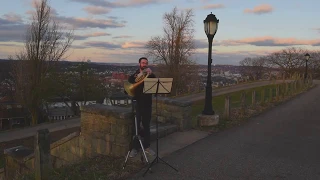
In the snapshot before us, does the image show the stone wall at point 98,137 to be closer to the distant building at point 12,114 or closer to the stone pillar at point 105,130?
the stone pillar at point 105,130

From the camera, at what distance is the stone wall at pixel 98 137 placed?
6500 millimetres

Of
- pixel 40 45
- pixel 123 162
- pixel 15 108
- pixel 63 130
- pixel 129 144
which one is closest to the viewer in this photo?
pixel 123 162

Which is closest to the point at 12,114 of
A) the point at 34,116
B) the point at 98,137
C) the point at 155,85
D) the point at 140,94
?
the point at 34,116

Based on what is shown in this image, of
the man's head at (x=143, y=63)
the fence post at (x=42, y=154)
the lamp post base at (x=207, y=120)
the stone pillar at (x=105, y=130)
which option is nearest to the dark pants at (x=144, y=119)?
the stone pillar at (x=105, y=130)

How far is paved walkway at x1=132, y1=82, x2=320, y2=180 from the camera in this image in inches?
219

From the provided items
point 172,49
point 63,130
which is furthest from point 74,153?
point 172,49

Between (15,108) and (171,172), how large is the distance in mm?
42486

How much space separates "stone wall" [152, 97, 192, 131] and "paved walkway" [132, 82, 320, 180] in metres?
0.98

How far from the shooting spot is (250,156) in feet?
22.1

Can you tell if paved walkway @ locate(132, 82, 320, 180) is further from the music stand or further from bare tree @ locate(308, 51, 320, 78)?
bare tree @ locate(308, 51, 320, 78)

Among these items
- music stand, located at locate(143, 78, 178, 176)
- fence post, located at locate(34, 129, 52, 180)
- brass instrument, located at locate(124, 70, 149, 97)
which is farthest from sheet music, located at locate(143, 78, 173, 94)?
fence post, located at locate(34, 129, 52, 180)

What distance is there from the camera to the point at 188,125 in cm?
930

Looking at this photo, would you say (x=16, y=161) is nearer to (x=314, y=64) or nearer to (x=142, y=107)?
(x=142, y=107)

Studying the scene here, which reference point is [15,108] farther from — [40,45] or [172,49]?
[172,49]
